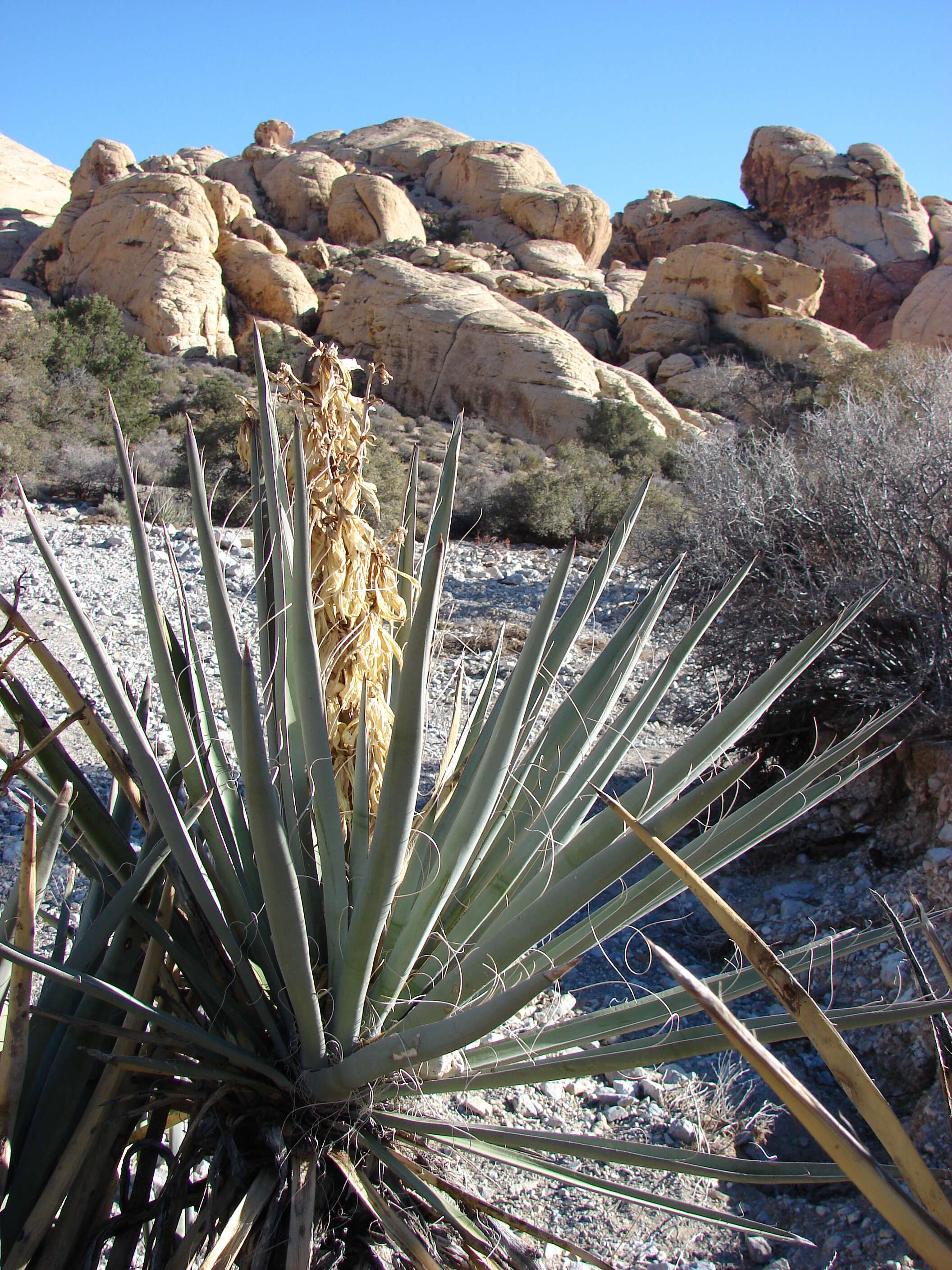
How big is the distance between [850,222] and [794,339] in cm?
1393

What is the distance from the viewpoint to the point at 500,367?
23.2 m

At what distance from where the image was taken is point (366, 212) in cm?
3250

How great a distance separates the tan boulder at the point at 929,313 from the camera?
26688 millimetres

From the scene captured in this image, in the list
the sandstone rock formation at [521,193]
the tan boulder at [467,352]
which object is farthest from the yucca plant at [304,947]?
the sandstone rock formation at [521,193]

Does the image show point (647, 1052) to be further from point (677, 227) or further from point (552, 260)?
point (677, 227)

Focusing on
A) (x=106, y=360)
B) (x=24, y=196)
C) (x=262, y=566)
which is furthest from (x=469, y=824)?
(x=24, y=196)

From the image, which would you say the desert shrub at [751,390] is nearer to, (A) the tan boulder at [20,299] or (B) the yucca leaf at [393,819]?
A: (B) the yucca leaf at [393,819]

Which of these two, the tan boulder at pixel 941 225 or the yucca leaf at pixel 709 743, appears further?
the tan boulder at pixel 941 225

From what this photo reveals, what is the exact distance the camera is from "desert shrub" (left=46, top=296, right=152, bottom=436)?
51.9ft

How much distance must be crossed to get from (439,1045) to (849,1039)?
318 centimetres

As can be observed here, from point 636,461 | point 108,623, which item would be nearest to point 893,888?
point 108,623

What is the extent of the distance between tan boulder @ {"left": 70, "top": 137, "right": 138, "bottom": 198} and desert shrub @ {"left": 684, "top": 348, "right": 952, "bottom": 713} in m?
34.9

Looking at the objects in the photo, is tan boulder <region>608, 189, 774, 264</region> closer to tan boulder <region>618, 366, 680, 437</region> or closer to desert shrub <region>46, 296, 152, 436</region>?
tan boulder <region>618, 366, 680, 437</region>

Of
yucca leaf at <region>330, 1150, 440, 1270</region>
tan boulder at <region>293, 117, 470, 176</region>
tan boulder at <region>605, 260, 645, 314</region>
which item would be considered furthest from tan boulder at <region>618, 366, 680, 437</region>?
tan boulder at <region>293, 117, 470, 176</region>
